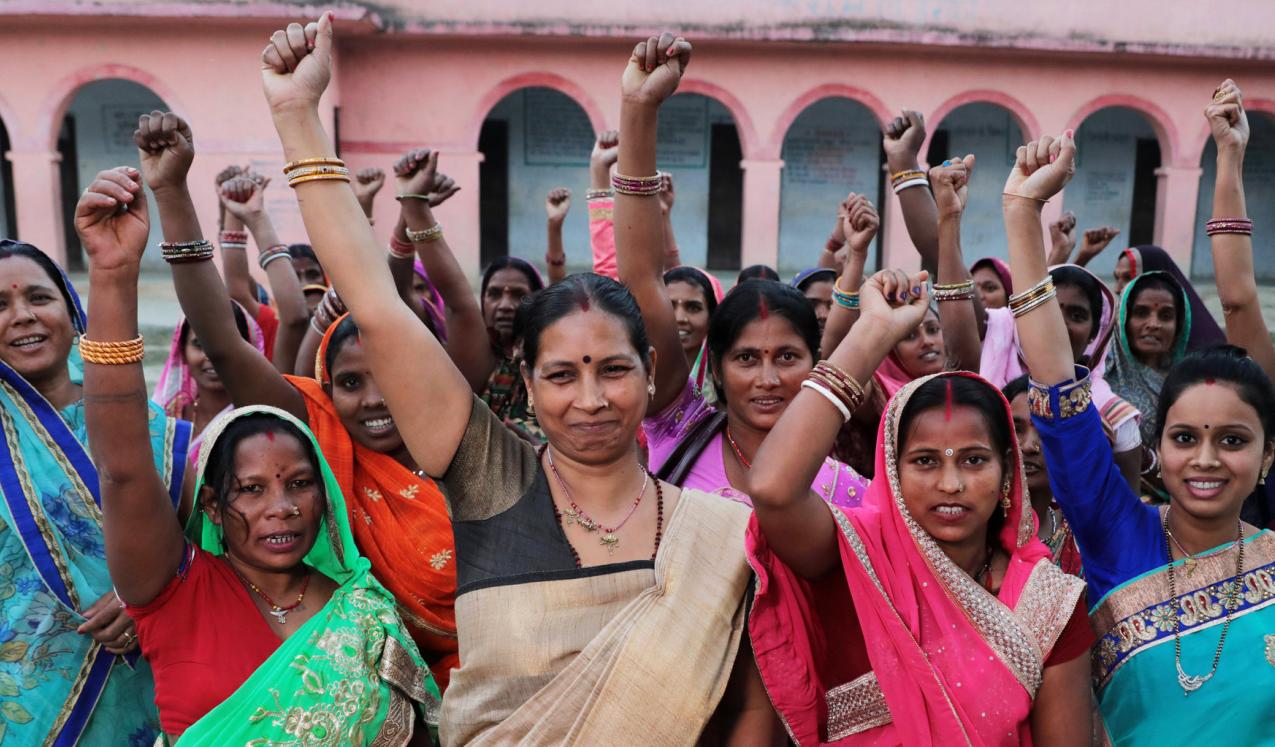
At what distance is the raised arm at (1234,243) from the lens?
9.52ft

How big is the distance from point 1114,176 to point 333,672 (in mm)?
16474

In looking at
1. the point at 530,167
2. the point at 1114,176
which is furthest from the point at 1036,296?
the point at 1114,176

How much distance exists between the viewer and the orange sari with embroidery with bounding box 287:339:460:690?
106 inches

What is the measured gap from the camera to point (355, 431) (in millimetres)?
2918

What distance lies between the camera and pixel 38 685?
2461mm

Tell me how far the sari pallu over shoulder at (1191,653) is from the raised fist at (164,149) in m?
2.52

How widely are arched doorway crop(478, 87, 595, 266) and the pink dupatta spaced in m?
12.9

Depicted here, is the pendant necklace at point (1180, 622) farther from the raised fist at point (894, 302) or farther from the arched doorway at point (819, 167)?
the arched doorway at point (819, 167)

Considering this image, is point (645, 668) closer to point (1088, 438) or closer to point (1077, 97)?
point (1088, 438)

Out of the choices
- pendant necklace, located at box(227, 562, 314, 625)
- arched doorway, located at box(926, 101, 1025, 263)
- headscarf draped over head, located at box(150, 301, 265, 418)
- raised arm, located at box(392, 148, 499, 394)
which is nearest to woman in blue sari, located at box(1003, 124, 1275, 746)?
raised arm, located at box(392, 148, 499, 394)

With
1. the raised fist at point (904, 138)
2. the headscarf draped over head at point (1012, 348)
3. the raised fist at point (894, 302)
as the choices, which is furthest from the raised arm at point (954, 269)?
the raised fist at point (894, 302)

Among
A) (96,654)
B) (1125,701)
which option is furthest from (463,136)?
(1125,701)

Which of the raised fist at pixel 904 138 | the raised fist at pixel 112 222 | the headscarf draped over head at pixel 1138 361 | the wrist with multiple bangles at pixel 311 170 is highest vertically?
the raised fist at pixel 904 138

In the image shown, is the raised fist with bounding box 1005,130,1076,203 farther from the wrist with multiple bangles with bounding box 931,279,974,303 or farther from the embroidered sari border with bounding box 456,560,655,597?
the embroidered sari border with bounding box 456,560,655,597
